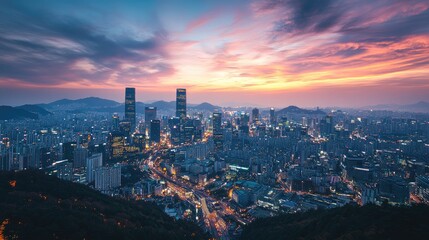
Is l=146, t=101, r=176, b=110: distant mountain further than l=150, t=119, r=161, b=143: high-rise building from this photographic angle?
Yes

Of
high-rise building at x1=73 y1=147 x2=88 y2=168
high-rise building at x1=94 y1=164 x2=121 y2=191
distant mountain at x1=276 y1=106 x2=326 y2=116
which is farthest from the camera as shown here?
distant mountain at x1=276 y1=106 x2=326 y2=116

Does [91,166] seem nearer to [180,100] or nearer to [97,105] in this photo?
[180,100]

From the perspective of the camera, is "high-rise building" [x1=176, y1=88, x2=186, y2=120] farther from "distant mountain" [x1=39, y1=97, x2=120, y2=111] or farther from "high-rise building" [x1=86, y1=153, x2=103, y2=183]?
"distant mountain" [x1=39, y1=97, x2=120, y2=111]

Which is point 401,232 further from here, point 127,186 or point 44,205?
point 127,186

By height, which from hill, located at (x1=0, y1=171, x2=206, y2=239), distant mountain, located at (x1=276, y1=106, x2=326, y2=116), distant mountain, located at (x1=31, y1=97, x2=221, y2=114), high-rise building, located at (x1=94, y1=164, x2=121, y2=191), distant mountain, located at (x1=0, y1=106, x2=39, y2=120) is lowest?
high-rise building, located at (x1=94, y1=164, x2=121, y2=191)

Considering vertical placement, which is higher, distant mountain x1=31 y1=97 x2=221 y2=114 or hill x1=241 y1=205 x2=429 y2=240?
distant mountain x1=31 y1=97 x2=221 y2=114

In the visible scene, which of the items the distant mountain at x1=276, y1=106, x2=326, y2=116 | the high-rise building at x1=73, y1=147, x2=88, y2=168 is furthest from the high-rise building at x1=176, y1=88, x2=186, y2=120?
the distant mountain at x1=276, y1=106, x2=326, y2=116
